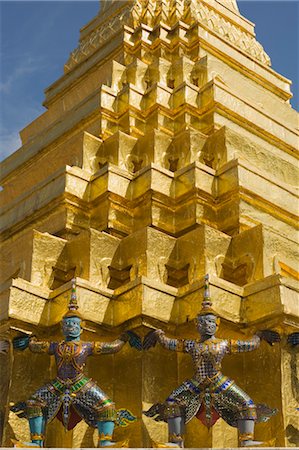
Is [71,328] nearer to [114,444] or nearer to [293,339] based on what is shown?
[114,444]

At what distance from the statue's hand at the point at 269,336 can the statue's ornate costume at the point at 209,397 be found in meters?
1.10

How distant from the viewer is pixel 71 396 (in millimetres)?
13703

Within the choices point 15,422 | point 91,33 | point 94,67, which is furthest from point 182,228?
point 91,33

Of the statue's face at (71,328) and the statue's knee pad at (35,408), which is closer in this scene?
the statue's knee pad at (35,408)

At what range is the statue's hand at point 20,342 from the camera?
50.3 feet

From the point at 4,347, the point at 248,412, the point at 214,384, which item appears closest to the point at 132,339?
the point at 214,384

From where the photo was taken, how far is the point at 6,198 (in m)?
23.5

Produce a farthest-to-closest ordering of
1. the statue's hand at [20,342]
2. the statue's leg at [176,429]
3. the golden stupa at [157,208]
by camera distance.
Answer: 1. the statue's hand at [20,342]
2. the golden stupa at [157,208]
3. the statue's leg at [176,429]

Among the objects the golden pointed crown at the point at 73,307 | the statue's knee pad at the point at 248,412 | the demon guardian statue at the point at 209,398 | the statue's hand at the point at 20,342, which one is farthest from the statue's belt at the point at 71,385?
the statue's knee pad at the point at 248,412

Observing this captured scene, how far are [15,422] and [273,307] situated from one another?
4.90 meters

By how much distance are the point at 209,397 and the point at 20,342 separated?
12.4ft

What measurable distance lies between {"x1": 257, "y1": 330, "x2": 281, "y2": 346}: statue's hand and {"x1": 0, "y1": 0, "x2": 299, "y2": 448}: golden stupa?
245 millimetres

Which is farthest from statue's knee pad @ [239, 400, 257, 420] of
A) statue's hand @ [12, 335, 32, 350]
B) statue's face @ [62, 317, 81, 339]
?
statue's hand @ [12, 335, 32, 350]

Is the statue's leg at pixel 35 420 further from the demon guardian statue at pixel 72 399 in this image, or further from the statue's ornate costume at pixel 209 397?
the statue's ornate costume at pixel 209 397
